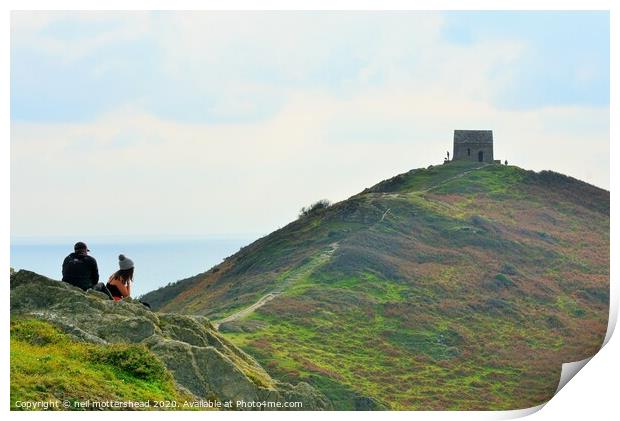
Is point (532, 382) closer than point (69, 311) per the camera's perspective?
No

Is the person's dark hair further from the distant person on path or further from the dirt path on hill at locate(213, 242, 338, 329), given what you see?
the dirt path on hill at locate(213, 242, 338, 329)

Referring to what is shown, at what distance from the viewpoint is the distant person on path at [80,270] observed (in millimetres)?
31789

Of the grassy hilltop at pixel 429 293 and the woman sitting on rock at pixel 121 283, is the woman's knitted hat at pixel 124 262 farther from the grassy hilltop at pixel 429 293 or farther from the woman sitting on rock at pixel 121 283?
the grassy hilltop at pixel 429 293

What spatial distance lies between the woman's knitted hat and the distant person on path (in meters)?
1.06

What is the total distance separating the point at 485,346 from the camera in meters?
67.3

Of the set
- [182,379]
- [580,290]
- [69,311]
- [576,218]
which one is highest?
[576,218]

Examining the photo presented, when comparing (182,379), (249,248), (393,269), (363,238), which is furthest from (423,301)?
(182,379)

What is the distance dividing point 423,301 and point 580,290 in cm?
1600

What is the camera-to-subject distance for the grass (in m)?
27.0

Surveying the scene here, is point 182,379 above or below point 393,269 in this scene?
below

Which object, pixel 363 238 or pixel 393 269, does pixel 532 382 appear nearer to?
pixel 393 269

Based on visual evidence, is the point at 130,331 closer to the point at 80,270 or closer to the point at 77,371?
the point at 80,270

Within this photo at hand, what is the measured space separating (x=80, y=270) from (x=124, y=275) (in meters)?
1.30

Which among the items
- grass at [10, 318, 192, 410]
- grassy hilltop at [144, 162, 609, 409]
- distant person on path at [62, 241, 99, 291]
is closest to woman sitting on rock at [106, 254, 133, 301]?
distant person on path at [62, 241, 99, 291]
